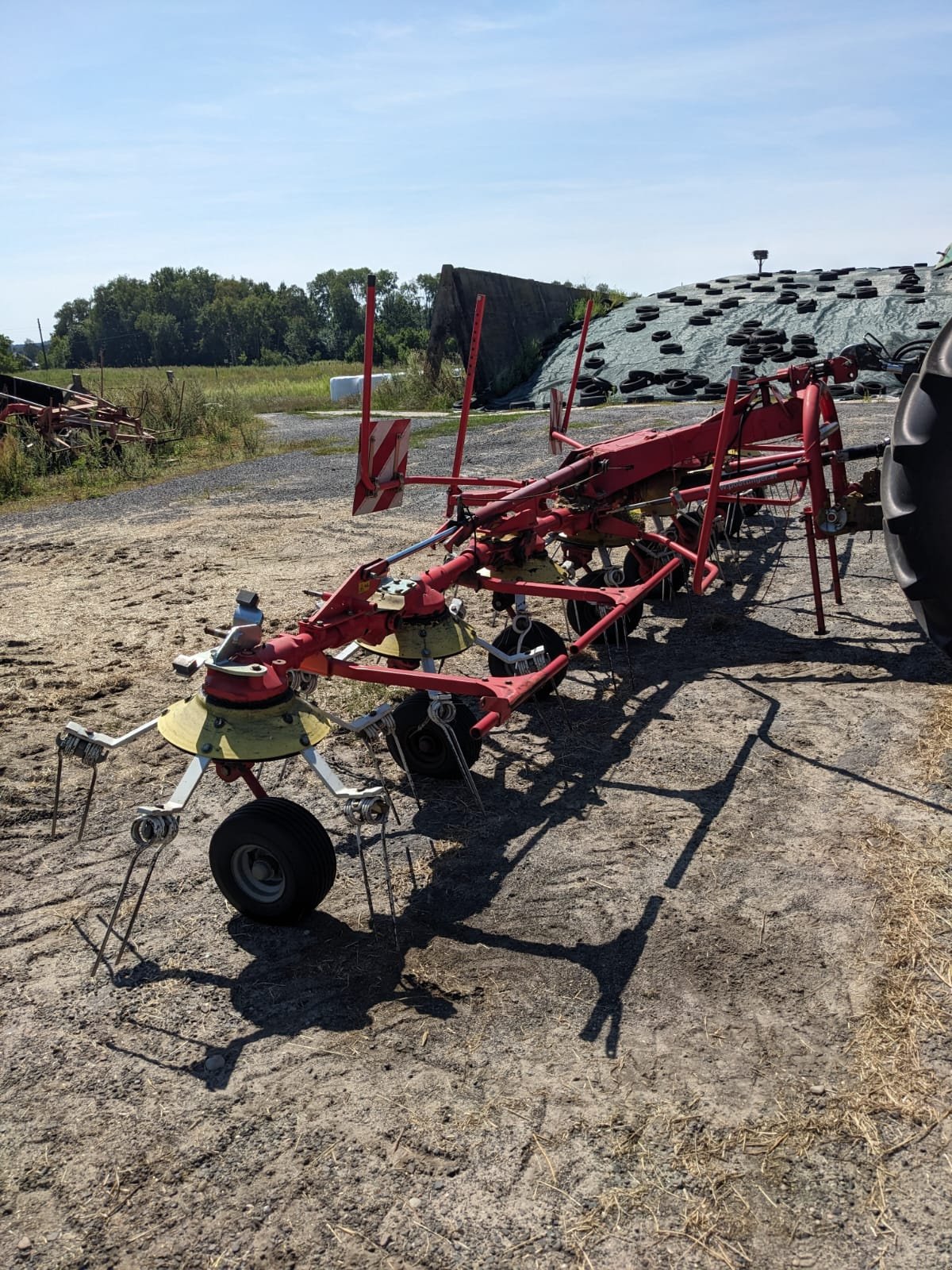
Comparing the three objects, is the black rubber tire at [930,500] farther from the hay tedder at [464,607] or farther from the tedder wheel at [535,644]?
the tedder wheel at [535,644]

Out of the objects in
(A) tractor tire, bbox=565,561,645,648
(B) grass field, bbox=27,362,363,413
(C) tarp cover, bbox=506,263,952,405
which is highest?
(C) tarp cover, bbox=506,263,952,405

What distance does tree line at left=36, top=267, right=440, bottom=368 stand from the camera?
8788cm

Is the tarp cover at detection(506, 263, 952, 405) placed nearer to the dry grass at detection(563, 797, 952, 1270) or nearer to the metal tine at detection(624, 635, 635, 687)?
the metal tine at detection(624, 635, 635, 687)

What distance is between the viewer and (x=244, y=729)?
4.01m

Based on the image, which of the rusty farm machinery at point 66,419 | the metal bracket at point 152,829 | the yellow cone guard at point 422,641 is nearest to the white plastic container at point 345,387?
the rusty farm machinery at point 66,419

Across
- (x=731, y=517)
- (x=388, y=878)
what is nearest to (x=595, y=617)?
(x=731, y=517)

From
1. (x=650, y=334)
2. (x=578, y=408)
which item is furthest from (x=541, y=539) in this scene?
(x=650, y=334)

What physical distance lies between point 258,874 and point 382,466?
226cm

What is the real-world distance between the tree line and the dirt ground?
7789 cm

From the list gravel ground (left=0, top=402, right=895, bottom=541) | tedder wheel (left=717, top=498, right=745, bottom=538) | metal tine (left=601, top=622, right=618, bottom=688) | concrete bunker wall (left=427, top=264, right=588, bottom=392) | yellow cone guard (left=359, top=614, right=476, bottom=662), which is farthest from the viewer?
concrete bunker wall (left=427, top=264, right=588, bottom=392)

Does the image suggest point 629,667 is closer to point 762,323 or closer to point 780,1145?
point 780,1145

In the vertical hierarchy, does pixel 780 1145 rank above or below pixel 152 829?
below

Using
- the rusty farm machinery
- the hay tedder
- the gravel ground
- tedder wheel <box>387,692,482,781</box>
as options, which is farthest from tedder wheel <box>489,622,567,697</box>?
the rusty farm machinery

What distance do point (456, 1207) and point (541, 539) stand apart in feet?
15.2
